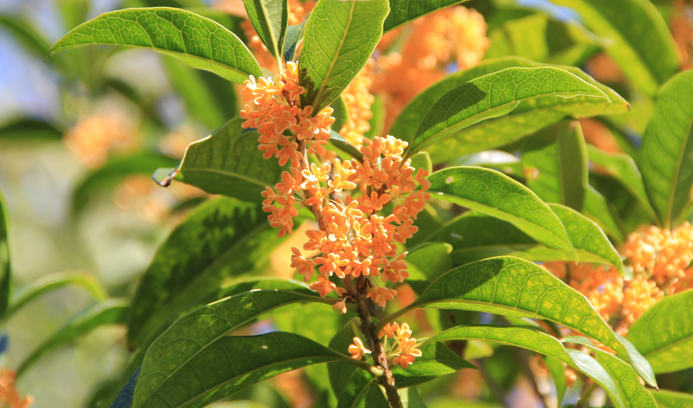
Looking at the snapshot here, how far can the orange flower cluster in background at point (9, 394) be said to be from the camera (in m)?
1.44

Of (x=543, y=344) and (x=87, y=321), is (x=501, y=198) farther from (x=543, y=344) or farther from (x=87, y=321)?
(x=87, y=321)

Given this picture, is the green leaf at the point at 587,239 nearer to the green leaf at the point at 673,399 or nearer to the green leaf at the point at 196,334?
the green leaf at the point at 673,399

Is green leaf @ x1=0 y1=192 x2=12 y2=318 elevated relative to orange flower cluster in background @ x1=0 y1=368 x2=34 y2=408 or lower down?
elevated

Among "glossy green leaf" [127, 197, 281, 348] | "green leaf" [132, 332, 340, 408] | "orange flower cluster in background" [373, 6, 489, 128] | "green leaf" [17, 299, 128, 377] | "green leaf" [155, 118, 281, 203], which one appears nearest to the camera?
"green leaf" [132, 332, 340, 408]

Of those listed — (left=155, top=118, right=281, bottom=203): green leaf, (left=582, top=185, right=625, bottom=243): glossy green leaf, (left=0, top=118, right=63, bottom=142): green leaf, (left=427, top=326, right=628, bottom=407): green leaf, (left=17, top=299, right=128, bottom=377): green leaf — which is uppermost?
(left=0, top=118, right=63, bottom=142): green leaf

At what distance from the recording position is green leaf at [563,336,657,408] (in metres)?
0.99

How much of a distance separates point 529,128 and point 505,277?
1.80 feet

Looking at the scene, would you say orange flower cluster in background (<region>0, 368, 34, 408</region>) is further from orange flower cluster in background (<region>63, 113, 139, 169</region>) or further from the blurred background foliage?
orange flower cluster in background (<region>63, 113, 139, 169</region>)

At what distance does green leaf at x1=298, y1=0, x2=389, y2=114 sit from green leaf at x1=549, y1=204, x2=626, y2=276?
58 centimetres

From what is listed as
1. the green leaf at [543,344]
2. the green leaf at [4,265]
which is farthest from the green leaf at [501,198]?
the green leaf at [4,265]

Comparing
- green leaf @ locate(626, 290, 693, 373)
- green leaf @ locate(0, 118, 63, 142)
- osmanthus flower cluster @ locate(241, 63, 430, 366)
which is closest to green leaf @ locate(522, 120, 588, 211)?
green leaf @ locate(626, 290, 693, 373)

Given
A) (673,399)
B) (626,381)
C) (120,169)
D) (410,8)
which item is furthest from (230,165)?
(120,169)

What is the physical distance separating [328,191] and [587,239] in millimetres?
629

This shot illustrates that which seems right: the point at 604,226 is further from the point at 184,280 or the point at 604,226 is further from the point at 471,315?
the point at 184,280
